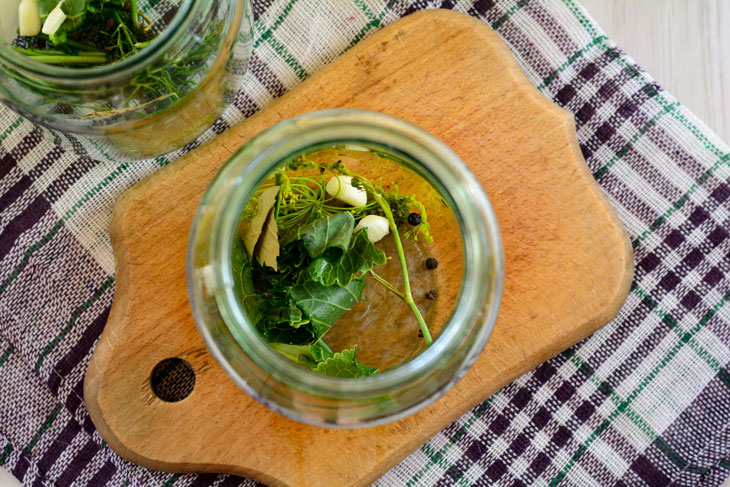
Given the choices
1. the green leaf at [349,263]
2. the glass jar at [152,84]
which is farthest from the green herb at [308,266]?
the glass jar at [152,84]

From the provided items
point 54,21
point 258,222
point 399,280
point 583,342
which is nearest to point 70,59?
point 54,21

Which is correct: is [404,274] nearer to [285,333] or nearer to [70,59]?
[285,333]

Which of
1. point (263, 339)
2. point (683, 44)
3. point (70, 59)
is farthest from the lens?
point (683, 44)

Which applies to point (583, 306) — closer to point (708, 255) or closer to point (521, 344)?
point (521, 344)

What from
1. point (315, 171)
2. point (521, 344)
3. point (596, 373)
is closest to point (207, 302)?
point (315, 171)

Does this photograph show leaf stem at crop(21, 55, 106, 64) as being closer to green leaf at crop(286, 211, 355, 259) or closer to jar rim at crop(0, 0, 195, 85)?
jar rim at crop(0, 0, 195, 85)

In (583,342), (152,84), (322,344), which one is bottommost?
(583,342)

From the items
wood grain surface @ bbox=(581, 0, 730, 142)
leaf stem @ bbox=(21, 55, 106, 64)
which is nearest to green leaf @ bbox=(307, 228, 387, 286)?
leaf stem @ bbox=(21, 55, 106, 64)
